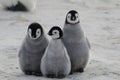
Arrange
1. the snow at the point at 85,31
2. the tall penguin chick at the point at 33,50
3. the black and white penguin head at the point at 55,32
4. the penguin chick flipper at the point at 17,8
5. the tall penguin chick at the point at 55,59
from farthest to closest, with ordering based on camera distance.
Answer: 1. the penguin chick flipper at the point at 17,8
2. the snow at the point at 85,31
3. the tall penguin chick at the point at 33,50
4. the tall penguin chick at the point at 55,59
5. the black and white penguin head at the point at 55,32

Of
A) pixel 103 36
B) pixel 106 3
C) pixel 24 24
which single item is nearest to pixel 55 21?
pixel 24 24

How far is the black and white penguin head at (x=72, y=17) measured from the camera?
501cm

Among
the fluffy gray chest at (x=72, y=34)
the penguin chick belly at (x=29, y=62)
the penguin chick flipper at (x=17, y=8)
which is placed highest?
the penguin chick flipper at (x=17, y=8)

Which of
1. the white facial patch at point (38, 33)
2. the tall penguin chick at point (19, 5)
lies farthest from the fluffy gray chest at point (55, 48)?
the tall penguin chick at point (19, 5)

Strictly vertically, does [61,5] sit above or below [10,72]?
above

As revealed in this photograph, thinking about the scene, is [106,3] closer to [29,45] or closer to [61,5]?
[61,5]

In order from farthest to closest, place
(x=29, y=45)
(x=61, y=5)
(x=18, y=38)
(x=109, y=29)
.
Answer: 1. (x=61, y=5)
2. (x=109, y=29)
3. (x=18, y=38)
4. (x=29, y=45)

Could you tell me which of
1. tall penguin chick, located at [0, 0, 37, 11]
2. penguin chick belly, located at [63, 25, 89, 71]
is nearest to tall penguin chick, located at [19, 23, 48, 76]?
penguin chick belly, located at [63, 25, 89, 71]

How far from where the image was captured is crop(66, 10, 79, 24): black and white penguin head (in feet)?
16.4

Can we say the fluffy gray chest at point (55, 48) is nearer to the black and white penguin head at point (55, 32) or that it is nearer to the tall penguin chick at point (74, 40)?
the black and white penguin head at point (55, 32)

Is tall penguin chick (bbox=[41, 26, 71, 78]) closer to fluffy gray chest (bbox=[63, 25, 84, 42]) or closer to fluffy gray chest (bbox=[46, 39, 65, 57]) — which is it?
fluffy gray chest (bbox=[46, 39, 65, 57])

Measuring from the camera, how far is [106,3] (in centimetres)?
1066

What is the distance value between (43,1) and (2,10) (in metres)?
1.52

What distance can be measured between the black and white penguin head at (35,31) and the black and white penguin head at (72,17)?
330 millimetres
